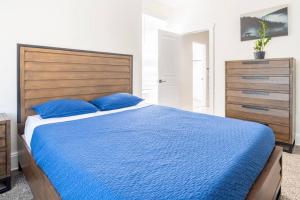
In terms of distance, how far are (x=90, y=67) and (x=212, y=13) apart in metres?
2.63

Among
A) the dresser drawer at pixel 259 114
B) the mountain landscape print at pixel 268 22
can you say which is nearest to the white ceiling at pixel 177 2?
the mountain landscape print at pixel 268 22

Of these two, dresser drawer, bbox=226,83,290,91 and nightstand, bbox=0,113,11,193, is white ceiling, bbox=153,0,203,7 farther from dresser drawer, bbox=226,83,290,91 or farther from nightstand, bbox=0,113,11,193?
nightstand, bbox=0,113,11,193

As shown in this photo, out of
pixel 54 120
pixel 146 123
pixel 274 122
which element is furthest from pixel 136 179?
pixel 274 122

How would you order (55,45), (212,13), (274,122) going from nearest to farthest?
(55,45) < (274,122) < (212,13)

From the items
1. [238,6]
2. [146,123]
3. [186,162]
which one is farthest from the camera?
[238,6]

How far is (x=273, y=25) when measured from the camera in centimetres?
→ 309

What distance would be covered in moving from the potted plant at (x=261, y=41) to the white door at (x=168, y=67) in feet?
5.27

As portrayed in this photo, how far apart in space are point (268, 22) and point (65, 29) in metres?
3.09

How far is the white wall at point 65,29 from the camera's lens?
2105 mm

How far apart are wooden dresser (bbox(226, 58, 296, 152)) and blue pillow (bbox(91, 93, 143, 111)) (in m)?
1.62

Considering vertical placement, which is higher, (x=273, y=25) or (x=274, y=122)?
(x=273, y=25)

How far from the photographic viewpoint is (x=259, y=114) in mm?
2883

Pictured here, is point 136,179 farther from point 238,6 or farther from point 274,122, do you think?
point 238,6

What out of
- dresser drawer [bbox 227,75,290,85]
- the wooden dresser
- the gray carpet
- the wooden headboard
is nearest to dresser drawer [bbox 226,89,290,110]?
the wooden dresser
